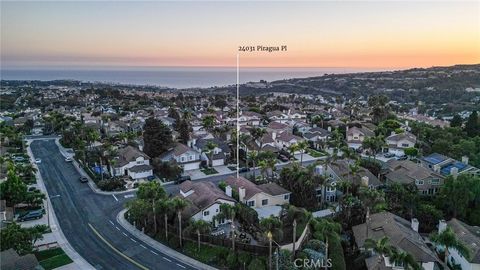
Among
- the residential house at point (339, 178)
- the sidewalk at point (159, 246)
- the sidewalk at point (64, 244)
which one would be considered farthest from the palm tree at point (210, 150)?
the sidewalk at point (64, 244)

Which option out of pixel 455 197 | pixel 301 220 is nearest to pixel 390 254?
pixel 301 220

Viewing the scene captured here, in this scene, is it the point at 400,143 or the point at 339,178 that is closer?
the point at 339,178

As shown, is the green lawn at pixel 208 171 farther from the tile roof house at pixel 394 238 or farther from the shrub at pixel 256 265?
the shrub at pixel 256 265

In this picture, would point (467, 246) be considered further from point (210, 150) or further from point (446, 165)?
point (210, 150)

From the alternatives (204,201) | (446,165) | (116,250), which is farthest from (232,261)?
(446,165)

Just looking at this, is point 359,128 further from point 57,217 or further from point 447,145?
point 57,217

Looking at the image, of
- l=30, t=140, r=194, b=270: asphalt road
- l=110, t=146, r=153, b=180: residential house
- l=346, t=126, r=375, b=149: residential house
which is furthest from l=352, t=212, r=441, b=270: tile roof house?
l=346, t=126, r=375, b=149: residential house
